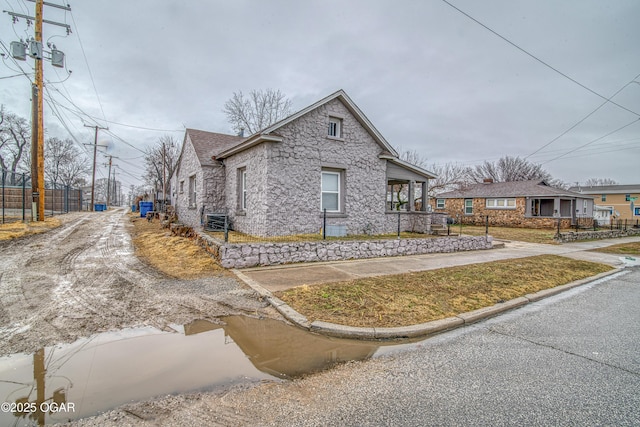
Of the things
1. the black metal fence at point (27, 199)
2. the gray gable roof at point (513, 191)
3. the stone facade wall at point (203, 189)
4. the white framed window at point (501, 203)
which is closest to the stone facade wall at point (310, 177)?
the stone facade wall at point (203, 189)

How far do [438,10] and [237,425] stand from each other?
431 inches

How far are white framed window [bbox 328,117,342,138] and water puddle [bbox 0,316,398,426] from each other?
9.06 meters

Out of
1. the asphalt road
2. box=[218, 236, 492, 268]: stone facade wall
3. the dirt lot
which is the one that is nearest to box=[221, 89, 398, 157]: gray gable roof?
box=[218, 236, 492, 268]: stone facade wall

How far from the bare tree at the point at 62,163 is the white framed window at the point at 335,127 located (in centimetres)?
5075

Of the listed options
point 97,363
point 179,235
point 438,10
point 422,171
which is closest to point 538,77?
point 422,171

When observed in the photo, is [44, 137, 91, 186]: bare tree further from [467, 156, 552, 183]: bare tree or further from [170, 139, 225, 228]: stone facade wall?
[467, 156, 552, 183]: bare tree

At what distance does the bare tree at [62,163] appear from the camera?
4747 centimetres

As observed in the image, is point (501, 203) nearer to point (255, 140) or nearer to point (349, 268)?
point (349, 268)

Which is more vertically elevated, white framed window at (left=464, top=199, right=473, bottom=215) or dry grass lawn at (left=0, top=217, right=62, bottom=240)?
white framed window at (left=464, top=199, right=473, bottom=215)

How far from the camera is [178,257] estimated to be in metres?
8.53

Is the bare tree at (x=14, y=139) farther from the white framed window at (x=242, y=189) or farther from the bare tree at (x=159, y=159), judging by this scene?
the white framed window at (x=242, y=189)

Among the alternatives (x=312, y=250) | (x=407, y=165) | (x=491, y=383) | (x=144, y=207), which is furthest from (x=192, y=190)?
(x=491, y=383)

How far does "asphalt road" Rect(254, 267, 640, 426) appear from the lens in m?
2.47

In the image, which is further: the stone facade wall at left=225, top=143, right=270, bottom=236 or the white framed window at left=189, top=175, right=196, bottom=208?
the white framed window at left=189, top=175, right=196, bottom=208
